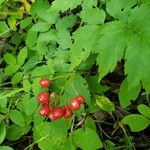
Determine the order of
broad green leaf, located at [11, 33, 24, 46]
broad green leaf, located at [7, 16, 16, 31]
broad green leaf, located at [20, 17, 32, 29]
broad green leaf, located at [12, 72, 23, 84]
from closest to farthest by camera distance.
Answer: broad green leaf, located at [12, 72, 23, 84], broad green leaf, located at [20, 17, 32, 29], broad green leaf, located at [7, 16, 16, 31], broad green leaf, located at [11, 33, 24, 46]

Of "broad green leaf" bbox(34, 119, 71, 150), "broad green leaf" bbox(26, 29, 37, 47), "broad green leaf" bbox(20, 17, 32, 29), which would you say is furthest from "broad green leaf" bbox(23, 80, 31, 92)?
"broad green leaf" bbox(20, 17, 32, 29)

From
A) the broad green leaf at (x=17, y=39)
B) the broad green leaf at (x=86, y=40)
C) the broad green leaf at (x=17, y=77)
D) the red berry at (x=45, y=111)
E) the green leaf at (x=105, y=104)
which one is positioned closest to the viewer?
the broad green leaf at (x=86, y=40)

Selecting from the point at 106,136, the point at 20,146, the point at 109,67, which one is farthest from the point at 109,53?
the point at 20,146

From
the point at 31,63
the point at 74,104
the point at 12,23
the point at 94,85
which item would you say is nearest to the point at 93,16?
the point at 74,104

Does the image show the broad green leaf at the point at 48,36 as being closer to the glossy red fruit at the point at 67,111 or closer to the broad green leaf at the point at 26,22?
the broad green leaf at the point at 26,22

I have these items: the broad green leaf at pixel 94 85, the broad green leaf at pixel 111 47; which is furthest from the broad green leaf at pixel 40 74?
the broad green leaf at pixel 111 47

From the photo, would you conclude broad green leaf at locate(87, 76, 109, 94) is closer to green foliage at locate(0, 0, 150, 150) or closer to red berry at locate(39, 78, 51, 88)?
green foliage at locate(0, 0, 150, 150)
